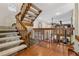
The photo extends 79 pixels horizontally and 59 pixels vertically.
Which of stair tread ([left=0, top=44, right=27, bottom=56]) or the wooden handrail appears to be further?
the wooden handrail

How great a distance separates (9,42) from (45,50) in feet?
1.83

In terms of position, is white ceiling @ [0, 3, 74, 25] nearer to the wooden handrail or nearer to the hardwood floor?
the wooden handrail

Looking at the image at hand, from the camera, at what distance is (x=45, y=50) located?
191 centimetres

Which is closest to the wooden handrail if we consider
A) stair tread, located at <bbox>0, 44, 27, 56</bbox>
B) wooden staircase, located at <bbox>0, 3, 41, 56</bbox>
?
wooden staircase, located at <bbox>0, 3, 41, 56</bbox>

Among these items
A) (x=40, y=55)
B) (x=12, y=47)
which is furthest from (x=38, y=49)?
(x=12, y=47)

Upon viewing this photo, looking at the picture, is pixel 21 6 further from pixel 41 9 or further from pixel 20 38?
pixel 20 38

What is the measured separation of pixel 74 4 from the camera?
5.99 ft

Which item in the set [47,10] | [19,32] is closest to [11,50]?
[19,32]

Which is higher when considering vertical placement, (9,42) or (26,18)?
(26,18)

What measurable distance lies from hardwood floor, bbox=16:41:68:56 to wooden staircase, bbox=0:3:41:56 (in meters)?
0.11

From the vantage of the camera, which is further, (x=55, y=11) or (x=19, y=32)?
(x=19, y=32)

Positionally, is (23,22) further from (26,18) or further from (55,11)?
(55,11)

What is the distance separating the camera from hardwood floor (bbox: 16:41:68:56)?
186 centimetres

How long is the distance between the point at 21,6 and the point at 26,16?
184mm
